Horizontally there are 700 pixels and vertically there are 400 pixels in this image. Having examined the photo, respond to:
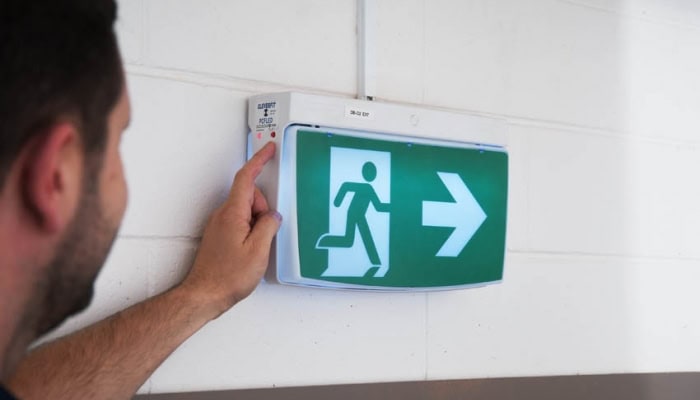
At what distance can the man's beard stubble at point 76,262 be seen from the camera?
0.72 metres

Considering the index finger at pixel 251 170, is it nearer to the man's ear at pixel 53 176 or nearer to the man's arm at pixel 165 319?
the man's arm at pixel 165 319

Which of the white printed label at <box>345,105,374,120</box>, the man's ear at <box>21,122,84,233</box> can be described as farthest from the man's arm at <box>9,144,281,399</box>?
the man's ear at <box>21,122,84,233</box>

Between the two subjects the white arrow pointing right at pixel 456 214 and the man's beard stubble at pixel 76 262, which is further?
the white arrow pointing right at pixel 456 214

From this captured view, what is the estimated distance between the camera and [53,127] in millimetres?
666

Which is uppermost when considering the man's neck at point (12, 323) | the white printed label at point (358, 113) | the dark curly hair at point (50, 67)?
the white printed label at point (358, 113)

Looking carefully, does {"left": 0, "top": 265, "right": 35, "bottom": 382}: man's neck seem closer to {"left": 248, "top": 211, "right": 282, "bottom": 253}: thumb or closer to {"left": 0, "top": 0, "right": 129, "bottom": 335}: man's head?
{"left": 0, "top": 0, "right": 129, "bottom": 335}: man's head

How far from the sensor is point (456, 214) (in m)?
1.37

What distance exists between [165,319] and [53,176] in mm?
480

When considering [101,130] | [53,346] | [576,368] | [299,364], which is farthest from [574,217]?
[101,130]

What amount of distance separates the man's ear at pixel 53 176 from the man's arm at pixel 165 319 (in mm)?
408

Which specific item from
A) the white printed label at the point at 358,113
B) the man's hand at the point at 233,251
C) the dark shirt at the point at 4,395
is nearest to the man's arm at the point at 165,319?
the man's hand at the point at 233,251

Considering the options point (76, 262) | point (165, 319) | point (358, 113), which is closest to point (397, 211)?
point (358, 113)

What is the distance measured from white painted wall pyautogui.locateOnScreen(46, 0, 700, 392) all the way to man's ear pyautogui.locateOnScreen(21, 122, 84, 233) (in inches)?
19.1

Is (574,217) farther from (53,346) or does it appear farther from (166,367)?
(53,346)
